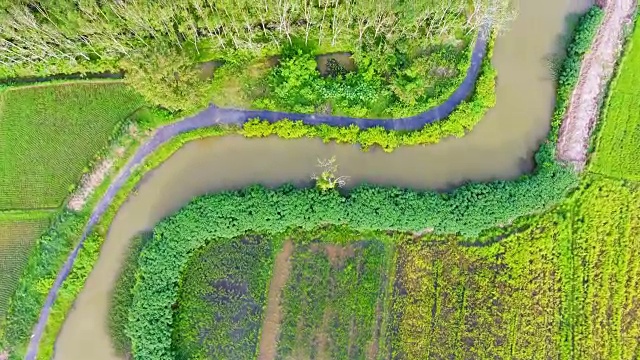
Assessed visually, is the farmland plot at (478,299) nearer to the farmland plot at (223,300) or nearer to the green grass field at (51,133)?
the farmland plot at (223,300)

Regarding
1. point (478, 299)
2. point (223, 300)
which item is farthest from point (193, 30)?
point (478, 299)

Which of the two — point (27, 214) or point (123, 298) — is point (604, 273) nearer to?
point (123, 298)

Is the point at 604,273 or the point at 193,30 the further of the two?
the point at 604,273

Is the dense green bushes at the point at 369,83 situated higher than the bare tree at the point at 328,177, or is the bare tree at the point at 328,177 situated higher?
the dense green bushes at the point at 369,83

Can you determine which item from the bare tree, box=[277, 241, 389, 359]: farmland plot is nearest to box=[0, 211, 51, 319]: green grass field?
box=[277, 241, 389, 359]: farmland plot

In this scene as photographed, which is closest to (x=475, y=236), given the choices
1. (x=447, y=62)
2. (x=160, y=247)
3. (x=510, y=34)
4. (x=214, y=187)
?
(x=447, y=62)

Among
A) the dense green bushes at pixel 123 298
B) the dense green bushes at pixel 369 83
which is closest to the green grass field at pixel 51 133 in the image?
the dense green bushes at pixel 123 298
